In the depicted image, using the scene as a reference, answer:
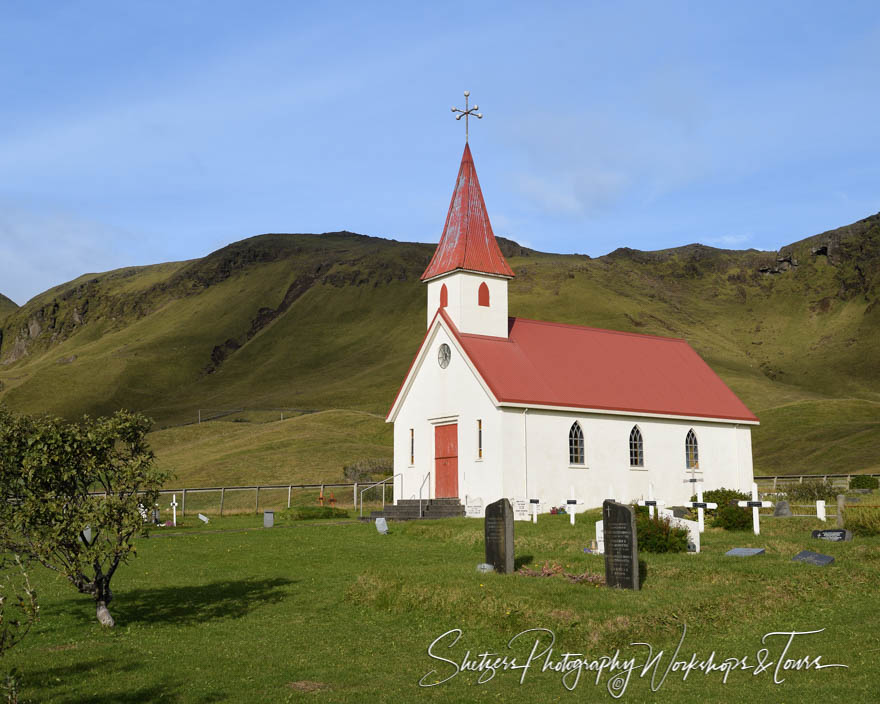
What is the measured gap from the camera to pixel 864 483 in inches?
1761

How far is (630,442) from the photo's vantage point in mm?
38188

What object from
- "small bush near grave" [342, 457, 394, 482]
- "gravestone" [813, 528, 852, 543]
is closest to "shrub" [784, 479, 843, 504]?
"gravestone" [813, 528, 852, 543]

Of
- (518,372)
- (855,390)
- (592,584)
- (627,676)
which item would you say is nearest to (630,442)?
(518,372)

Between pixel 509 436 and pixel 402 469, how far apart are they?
7.57 metres

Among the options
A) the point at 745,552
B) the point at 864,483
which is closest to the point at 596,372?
the point at 864,483

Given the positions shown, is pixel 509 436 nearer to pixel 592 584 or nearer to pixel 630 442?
pixel 630 442

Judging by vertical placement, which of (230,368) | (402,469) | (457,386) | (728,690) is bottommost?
(728,690)

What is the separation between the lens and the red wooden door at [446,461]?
36531 mm

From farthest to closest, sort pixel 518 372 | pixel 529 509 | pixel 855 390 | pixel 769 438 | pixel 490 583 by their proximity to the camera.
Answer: pixel 855 390, pixel 769 438, pixel 518 372, pixel 529 509, pixel 490 583

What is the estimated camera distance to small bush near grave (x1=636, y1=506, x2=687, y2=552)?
21.2 m

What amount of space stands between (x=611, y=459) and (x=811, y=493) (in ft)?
31.7

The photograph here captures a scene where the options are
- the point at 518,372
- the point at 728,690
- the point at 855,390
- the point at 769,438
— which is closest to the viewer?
the point at 728,690

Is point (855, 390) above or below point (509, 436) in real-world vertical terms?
above

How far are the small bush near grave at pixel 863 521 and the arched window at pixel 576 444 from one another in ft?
Result: 43.3
